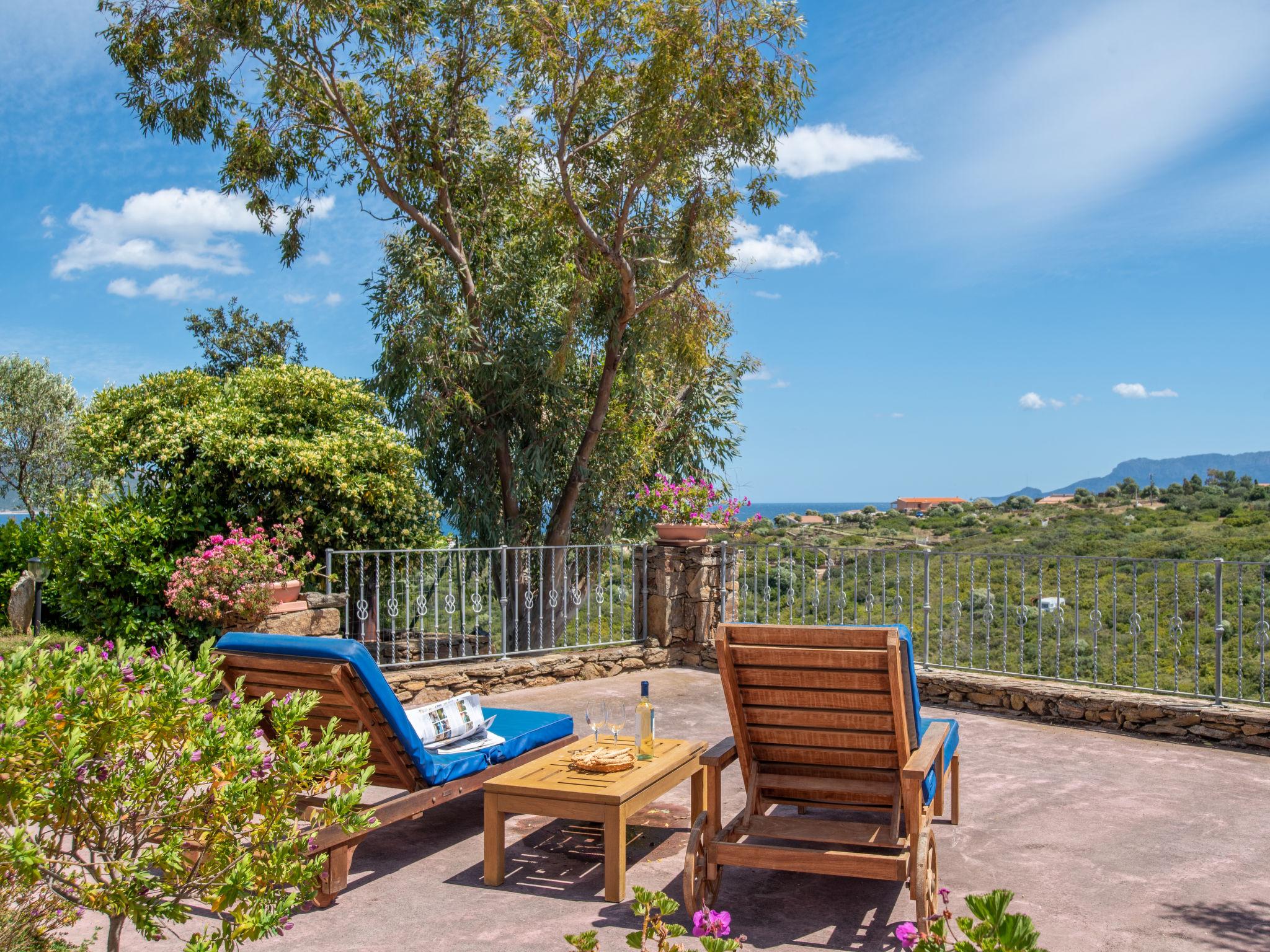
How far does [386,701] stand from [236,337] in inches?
511

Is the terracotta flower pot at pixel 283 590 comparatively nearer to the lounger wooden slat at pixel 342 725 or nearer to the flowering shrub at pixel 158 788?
the lounger wooden slat at pixel 342 725

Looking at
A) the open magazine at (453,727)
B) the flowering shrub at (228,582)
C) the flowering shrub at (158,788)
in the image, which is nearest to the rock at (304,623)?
the flowering shrub at (228,582)

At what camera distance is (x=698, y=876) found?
3.44m

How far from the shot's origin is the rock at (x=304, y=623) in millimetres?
6648

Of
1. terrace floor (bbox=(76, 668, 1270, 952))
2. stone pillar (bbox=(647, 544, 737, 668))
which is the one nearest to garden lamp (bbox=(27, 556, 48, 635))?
stone pillar (bbox=(647, 544, 737, 668))

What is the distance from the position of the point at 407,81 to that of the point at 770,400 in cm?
651

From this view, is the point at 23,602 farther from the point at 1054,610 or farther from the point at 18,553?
the point at 1054,610

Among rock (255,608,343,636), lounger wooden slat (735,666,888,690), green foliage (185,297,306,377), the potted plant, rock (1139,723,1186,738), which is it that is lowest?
rock (1139,723,1186,738)

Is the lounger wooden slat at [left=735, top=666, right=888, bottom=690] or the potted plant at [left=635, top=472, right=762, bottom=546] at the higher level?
the potted plant at [left=635, top=472, right=762, bottom=546]

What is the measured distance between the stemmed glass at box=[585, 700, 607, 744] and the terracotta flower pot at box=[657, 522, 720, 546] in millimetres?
4447

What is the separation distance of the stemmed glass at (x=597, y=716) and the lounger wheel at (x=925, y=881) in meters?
1.52

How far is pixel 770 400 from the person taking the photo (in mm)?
13672

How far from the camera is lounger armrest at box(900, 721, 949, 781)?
3.25 m

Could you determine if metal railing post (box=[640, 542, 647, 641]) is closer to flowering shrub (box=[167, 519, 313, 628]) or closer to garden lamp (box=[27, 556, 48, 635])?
flowering shrub (box=[167, 519, 313, 628])
